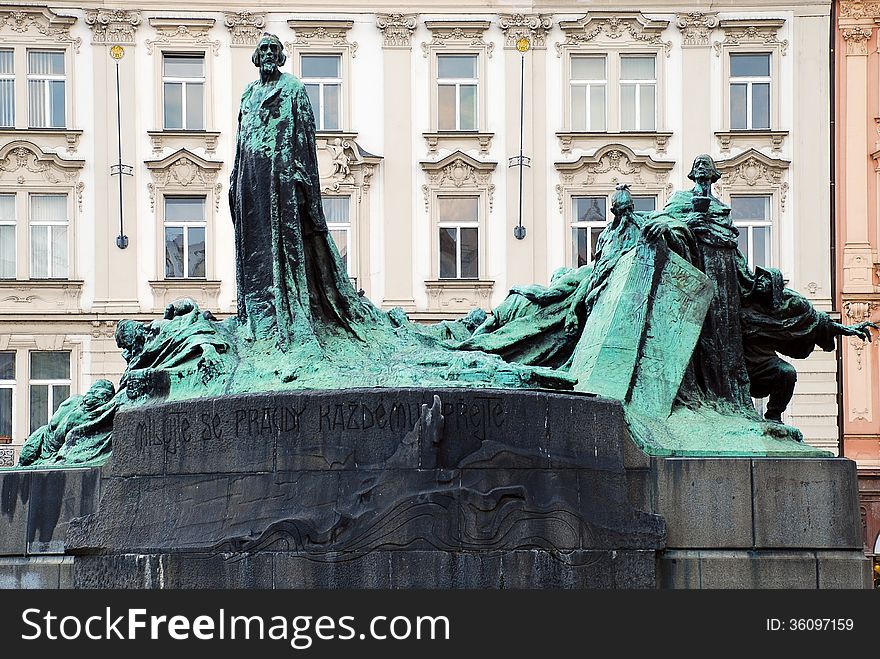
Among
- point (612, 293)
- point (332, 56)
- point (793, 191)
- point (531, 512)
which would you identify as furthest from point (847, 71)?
point (531, 512)

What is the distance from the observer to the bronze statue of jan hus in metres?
11.9

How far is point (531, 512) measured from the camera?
33.9 ft

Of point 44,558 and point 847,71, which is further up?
point 847,71

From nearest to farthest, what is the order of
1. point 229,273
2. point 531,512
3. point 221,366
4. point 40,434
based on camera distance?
point 531,512 < point 221,366 < point 40,434 < point 229,273

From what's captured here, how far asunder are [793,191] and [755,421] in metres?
21.4

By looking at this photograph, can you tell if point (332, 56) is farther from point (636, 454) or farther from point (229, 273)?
point (636, 454)

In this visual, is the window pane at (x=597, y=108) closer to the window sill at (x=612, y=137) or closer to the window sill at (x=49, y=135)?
the window sill at (x=612, y=137)

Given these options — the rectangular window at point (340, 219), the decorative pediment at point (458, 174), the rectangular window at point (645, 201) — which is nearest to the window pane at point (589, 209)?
the rectangular window at point (645, 201)

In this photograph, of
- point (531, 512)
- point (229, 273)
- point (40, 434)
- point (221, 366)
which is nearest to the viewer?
point (531, 512)

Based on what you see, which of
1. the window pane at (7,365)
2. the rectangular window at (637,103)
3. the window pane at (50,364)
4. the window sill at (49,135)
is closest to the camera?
the window pane at (7,365)

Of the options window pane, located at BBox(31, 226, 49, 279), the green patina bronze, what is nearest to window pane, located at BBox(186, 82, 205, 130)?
window pane, located at BBox(31, 226, 49, 279)

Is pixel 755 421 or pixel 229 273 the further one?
pixel 229 273

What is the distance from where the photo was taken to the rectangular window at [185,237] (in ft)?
104

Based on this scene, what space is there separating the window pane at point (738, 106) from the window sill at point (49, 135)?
39.4 feet
